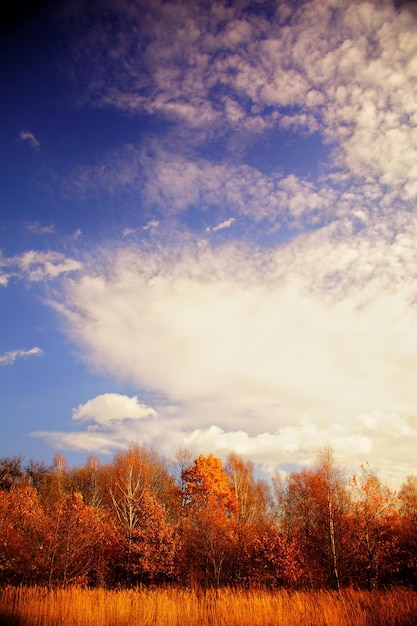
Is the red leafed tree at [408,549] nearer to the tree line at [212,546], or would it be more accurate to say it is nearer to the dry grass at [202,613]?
the tree line at [212,546]

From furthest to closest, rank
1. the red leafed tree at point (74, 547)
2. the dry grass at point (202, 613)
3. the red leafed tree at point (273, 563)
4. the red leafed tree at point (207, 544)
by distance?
the red leafed tree at point (207, 544), the red leafed tree at point (273, 563), the red leafed tree at point (74, 547), the dry grass at point (202, 613)

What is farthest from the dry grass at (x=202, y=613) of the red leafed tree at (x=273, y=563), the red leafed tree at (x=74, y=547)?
the red leafed tree at (x=273, y=563)

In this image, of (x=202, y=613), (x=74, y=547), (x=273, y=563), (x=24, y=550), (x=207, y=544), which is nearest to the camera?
(x=202, y=613)

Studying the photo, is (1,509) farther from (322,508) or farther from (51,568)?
(322,508)

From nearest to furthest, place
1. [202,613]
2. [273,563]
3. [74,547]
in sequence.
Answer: [202,613] → [74,547] → [273,563]

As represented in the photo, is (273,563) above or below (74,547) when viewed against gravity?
below

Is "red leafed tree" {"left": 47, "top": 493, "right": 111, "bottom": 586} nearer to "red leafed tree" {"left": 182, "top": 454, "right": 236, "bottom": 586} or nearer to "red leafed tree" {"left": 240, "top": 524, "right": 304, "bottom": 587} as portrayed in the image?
"red leafed tree" {"left": 182, "top": 454, "right": 236, "bottom": 586}

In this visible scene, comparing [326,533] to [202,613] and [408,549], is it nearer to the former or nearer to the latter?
[408,549]

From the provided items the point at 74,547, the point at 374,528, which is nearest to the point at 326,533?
the point at 374,528

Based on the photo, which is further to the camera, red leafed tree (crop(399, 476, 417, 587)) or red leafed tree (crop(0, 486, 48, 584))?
red leafed tree (crop(399, 476, 417, 587))

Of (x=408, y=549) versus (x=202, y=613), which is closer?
(x=202, y=613)

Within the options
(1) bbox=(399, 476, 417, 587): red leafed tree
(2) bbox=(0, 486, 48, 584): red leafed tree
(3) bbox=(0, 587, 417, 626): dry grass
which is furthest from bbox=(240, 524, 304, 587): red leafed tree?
(2) bbox=(0, 486, 48, 584): red leafed tree

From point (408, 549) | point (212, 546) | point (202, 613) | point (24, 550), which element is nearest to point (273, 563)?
point (212, 546)

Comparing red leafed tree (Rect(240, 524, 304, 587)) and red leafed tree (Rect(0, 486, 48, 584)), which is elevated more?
red leafed tree (Rect(0, 486, 48, 584))
